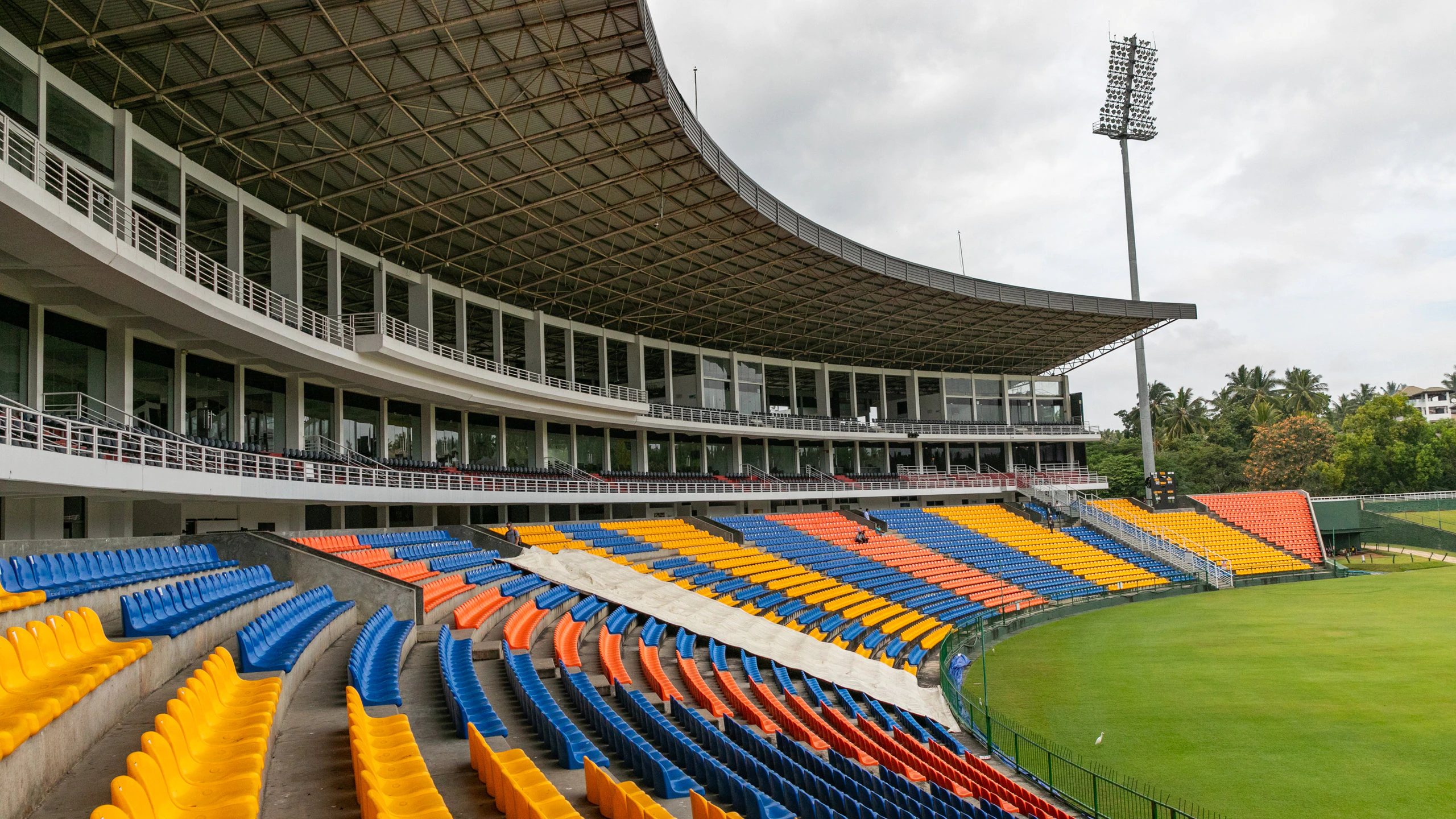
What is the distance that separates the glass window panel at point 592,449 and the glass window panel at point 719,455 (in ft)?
22.9

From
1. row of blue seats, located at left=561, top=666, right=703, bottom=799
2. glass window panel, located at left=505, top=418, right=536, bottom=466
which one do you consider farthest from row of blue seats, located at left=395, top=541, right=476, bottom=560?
glass window panel, located at left=505, top=418, right=536, bottom=466

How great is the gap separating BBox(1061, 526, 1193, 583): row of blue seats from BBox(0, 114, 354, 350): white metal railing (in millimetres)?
33614

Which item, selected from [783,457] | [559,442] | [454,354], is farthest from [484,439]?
[783,457]

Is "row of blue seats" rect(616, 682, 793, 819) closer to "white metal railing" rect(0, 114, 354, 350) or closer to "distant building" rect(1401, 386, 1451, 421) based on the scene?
"white metal railing" rect(0, 114, 354, 350)

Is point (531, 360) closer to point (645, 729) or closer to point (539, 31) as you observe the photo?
point (539, 31)

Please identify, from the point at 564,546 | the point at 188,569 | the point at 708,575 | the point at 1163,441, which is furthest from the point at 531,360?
the point at 1163,441

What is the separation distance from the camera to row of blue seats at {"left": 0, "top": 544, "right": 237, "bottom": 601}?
348 inches

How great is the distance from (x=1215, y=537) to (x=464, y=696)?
42.9m

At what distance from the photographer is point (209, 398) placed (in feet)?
71.7

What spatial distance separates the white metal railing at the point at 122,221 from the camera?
472 inches

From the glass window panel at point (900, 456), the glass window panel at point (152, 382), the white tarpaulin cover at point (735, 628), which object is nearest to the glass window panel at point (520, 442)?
the white tarpaulin cover at point (735, 628)

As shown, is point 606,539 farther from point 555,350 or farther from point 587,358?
point 587,358

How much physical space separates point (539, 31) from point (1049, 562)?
29523mm

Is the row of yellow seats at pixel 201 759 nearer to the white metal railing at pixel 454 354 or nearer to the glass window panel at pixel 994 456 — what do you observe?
the white metal railing at pixel 454 354
